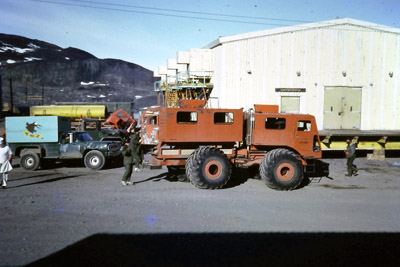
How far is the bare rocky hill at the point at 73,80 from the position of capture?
71.9 metres

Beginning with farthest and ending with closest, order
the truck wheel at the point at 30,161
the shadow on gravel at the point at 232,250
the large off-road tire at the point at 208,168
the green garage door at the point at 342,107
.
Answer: the green garage door at the point at 342,107 < the truck wheel at the point at 30,161 < the large off-road tire at the point at 208,168 < the shadow on gravel at the point at 232,250

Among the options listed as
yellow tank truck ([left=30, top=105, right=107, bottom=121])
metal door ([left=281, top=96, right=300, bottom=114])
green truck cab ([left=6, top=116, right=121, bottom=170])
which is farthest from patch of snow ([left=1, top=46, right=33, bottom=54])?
metal door ([left=281, top=96, right=300, bottom=114])

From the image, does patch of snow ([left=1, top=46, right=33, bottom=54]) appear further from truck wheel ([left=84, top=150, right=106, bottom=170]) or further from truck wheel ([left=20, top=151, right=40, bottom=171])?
truck wheel ([left=84, top=150, right=106, bottom=170])


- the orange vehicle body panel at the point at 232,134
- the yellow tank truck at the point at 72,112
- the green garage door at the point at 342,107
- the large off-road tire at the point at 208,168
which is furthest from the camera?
the yellow tank truck at the point at 72,112

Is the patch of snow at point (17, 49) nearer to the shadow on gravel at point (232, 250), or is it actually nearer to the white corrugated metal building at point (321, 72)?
the white corrugated metal building at point (321, 72)

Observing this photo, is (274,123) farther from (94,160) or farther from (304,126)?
(94,160)

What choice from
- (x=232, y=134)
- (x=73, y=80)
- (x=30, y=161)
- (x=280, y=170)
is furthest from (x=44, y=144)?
(x=73, y=80)

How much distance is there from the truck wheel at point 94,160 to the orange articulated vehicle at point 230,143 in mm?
3722

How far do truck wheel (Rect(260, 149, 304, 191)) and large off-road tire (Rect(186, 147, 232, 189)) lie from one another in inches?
53.3

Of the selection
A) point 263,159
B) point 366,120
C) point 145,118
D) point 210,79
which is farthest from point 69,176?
point 366,120

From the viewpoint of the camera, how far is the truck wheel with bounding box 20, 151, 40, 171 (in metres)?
12.7

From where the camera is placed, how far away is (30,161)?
1273 cm

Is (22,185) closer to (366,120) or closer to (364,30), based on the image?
(366,120)

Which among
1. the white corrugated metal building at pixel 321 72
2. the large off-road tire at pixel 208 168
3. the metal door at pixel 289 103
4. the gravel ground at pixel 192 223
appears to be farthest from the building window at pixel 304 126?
the metal door at pixel 289 103
